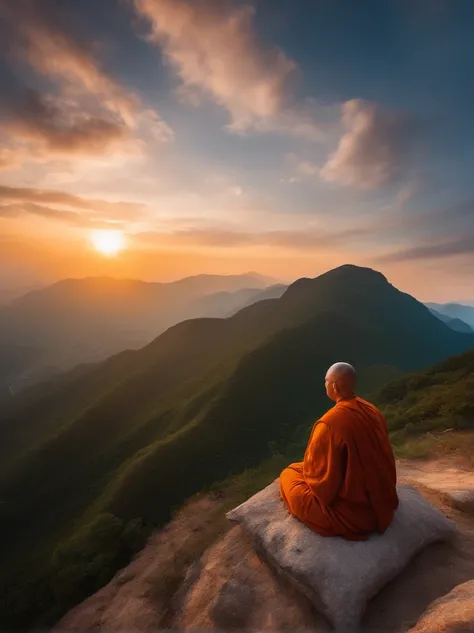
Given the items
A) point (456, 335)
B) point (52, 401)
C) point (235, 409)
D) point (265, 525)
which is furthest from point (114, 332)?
point (265, 525)

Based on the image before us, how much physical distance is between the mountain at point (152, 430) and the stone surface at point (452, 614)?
985 centimetres

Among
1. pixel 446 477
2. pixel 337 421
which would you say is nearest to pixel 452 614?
pixel 337 421

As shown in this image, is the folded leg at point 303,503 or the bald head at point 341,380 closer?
the folded leg at point 303,503

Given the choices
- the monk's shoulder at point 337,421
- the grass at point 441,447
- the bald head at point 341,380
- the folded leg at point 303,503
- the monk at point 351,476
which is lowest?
the grass at point 441,447

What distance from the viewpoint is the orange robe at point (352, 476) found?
4.75 metres

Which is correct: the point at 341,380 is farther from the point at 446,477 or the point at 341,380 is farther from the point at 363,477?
the point at 446,477

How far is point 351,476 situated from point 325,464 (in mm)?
403

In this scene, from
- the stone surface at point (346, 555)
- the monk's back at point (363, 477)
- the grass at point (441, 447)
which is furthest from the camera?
the grass at point (441, 447)

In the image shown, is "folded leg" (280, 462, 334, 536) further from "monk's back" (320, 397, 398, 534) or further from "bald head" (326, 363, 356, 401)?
"bald head" (326, 363, 356, 401)

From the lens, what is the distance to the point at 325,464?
5.00 metres

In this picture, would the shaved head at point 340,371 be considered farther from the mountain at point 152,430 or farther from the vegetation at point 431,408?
the mountain at point 152,430

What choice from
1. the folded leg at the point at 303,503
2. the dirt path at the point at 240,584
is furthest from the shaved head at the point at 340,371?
the dirt path at the point at 240,584

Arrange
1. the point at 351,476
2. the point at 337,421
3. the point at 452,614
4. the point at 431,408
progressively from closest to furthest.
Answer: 1. the point at 452,614
2. the point at 351,476
3. the point at 337,421
4. the point at 431,408

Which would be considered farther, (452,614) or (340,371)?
(340,371)
